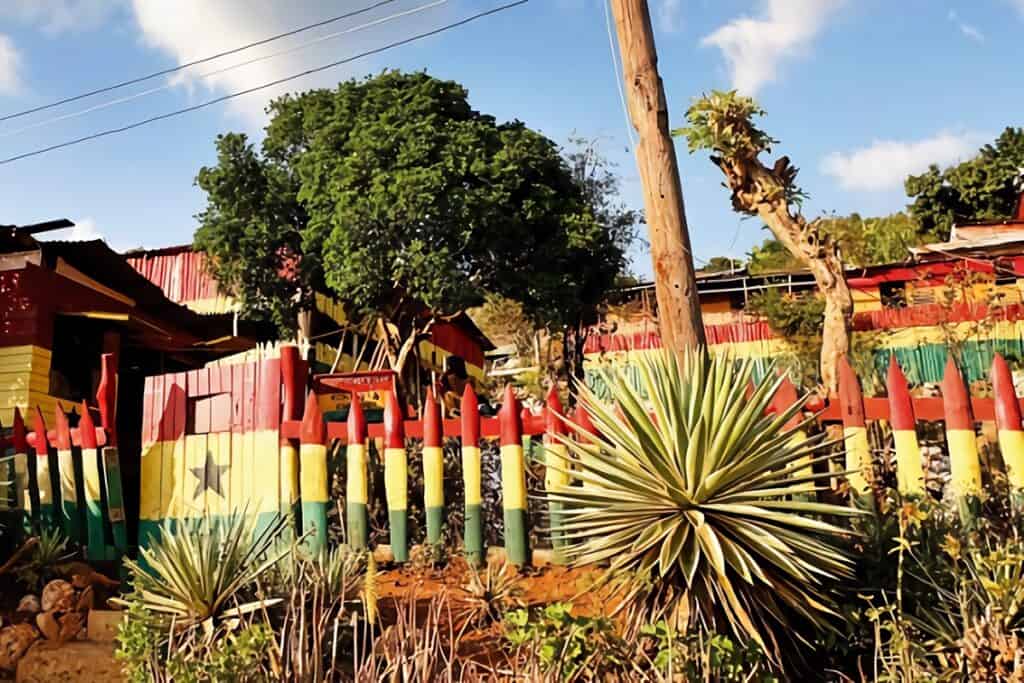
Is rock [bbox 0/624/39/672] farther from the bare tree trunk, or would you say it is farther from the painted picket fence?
the bare tree trunk

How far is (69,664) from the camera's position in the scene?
534cm

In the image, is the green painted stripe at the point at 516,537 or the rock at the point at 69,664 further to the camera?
the green painted stripe at the point at 516,537

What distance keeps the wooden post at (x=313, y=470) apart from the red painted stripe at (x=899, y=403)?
3846 mm

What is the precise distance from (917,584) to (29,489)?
658 cm

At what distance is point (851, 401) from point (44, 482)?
20.1 feet

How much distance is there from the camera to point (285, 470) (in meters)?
6.57

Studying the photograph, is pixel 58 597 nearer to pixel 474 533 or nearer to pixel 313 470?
pixel 313 470

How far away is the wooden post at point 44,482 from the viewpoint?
708 cm

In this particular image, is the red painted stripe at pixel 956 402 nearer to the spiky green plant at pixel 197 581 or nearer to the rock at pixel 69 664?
the spiky green plant at pixel 197 581

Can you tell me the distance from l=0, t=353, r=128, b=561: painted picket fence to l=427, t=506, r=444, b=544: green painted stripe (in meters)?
2.53

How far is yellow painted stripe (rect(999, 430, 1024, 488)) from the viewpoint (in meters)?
5.36

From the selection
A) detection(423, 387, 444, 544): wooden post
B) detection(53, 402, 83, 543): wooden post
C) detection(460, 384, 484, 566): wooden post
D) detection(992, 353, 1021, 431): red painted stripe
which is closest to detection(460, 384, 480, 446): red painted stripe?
detection(460, 384, 484, 566): wooden post

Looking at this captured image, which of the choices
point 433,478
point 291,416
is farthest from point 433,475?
point 291,416

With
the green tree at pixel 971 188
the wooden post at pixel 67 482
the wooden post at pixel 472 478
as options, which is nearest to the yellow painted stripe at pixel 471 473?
the wooden post at pixel 472 478
